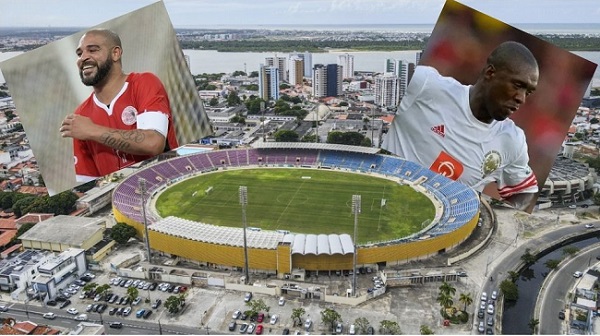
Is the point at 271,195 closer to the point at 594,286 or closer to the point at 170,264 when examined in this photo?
the point at 170,264

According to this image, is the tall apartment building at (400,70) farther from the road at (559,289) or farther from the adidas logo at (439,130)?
the adidas logo at (439,130)

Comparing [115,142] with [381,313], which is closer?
[115,142]

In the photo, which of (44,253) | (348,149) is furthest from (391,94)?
(44,253)

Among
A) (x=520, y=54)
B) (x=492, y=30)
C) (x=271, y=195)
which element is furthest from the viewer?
(x=271, y=195)

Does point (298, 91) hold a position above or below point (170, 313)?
above

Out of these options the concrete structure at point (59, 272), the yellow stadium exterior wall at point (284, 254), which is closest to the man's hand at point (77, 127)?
the yellow stadium exterior wall at point (284, 254)

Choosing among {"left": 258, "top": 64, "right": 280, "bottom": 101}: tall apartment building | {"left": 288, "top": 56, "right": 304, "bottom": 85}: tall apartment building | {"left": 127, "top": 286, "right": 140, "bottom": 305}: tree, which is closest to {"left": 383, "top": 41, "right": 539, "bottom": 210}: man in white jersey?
{"left": 127, "top": 286, "right": 140, "bottom": 305}: tree

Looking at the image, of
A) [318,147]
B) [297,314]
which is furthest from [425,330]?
[318,147]
